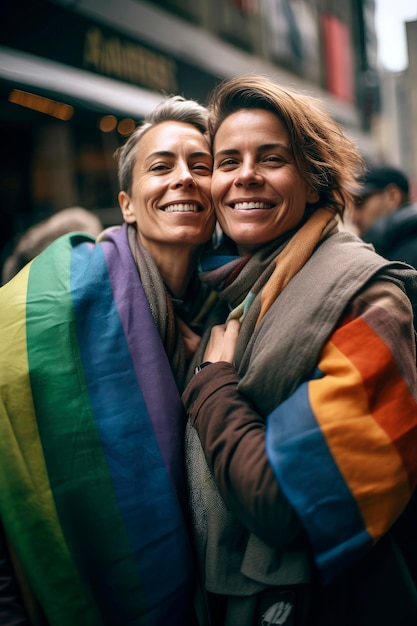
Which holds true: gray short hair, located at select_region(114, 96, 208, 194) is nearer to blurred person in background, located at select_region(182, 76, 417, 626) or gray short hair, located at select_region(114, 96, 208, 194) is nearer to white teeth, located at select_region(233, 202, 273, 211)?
blurred person in background, located at select_region(182, 76, 417, 626)

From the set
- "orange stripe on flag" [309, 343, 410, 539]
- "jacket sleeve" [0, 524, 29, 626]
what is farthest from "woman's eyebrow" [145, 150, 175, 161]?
"jacket sleeve" [0, 524, 29, 626]

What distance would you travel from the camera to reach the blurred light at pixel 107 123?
186 inches

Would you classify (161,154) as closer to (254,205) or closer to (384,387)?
(254,205)

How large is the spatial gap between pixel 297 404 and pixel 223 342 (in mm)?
367

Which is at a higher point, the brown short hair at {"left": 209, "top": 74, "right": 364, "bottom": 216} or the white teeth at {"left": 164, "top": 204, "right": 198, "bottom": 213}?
the brown short hair at {"left": 209, "top": 74, "right": 364, "bottom": 216}

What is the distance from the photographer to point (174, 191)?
5.74 feet

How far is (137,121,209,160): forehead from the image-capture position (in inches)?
70.2

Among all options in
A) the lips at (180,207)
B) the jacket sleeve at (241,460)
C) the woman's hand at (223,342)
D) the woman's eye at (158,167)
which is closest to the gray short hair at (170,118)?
the woman's eye at (158,167)

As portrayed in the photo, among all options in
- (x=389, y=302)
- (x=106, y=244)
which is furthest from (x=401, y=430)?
(x=106, y=244)

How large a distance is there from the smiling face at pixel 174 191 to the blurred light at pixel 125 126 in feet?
10.5

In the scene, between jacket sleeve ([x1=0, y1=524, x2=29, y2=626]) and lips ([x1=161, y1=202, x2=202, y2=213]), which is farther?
lips ([x1=161, y1=202, x2=202, y2=213])

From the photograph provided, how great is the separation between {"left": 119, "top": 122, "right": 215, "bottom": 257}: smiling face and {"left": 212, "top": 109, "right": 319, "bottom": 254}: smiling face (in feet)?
0.59

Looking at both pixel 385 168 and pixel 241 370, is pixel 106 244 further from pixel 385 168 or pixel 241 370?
pixel 385 168

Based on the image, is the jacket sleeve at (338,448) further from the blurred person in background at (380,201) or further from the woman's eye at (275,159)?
the blurred person in background at (380,201)
